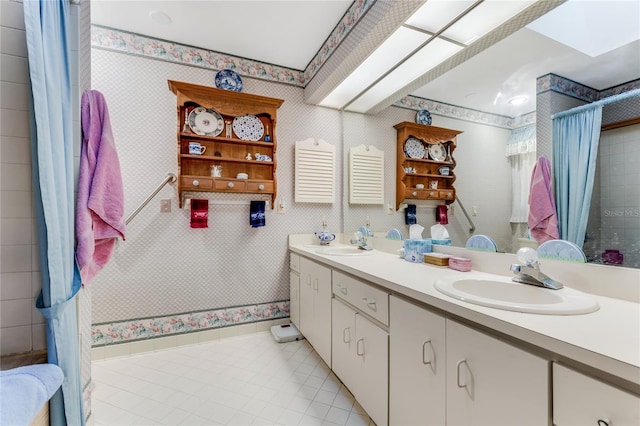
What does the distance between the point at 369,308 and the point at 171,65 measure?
97.8 inches

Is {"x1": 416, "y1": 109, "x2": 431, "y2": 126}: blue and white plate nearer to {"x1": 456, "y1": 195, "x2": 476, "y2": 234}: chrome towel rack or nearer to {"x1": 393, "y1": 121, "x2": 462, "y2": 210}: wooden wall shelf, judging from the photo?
{"x1": 393, "y1": 121, "x2": 462, "y2": 210}: wooden wall shelf

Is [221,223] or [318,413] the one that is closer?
[318,413]

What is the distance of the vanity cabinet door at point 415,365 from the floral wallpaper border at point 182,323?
1.61m

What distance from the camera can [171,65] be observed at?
2271mm

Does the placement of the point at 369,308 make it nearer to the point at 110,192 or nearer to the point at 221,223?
the point at 110,192

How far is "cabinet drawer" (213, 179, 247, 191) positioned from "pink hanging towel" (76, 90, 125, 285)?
0.93 metres

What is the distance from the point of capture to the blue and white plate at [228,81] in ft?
7.83

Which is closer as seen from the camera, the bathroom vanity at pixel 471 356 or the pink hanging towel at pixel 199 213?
the bathroom vanity at pixel 471 356

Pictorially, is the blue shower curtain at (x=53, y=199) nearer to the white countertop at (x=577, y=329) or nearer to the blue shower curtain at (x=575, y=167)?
the white countertop at (x=577, y=329)

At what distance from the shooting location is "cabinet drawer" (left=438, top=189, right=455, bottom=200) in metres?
1.63

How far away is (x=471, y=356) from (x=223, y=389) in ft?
5.14

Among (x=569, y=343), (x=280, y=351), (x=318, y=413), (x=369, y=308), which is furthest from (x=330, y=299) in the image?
(x=569, y=343)

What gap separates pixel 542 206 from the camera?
114 cm

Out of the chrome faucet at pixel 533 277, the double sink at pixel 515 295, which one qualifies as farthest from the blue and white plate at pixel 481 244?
the chrome faucet at pixel 533 277
